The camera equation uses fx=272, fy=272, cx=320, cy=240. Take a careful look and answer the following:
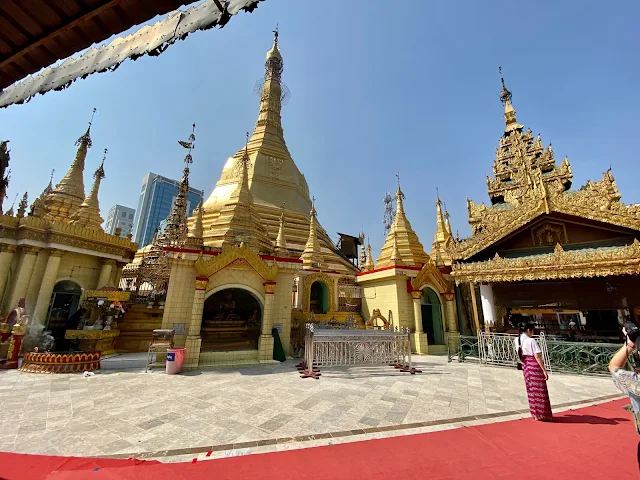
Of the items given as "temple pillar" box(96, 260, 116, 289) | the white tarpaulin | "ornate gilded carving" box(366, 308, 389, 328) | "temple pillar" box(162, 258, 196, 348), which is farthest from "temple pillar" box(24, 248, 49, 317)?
"ornate gilded carving" box(366, 308, 389, 328)

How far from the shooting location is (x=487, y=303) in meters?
12.3

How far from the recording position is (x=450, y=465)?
3236mm

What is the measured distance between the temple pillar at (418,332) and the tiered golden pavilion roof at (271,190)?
6841mm

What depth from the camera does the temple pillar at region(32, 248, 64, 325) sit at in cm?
1083

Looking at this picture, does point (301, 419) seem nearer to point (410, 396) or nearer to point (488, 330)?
point (410, 396)

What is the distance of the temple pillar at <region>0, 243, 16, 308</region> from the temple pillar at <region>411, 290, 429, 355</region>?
55.5 ft

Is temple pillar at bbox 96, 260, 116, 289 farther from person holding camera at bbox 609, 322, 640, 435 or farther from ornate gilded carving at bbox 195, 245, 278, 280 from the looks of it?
person holding camera at bbox 609, 322, 640, 435

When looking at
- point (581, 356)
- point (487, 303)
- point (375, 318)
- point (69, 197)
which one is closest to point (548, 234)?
point (487, 303)

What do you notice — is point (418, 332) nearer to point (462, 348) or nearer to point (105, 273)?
point (462, 348)

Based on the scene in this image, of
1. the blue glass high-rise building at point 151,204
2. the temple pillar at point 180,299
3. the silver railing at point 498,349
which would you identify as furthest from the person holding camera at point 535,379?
the blue glass high-rise building at point 151,204

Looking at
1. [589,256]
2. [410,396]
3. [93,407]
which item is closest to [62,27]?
[93,407]

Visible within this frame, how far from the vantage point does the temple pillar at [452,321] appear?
12.3m

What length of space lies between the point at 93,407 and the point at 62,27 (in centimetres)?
623

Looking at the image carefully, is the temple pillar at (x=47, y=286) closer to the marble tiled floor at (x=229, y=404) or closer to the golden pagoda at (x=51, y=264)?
the golden pagoda at (x=51, y=264)
